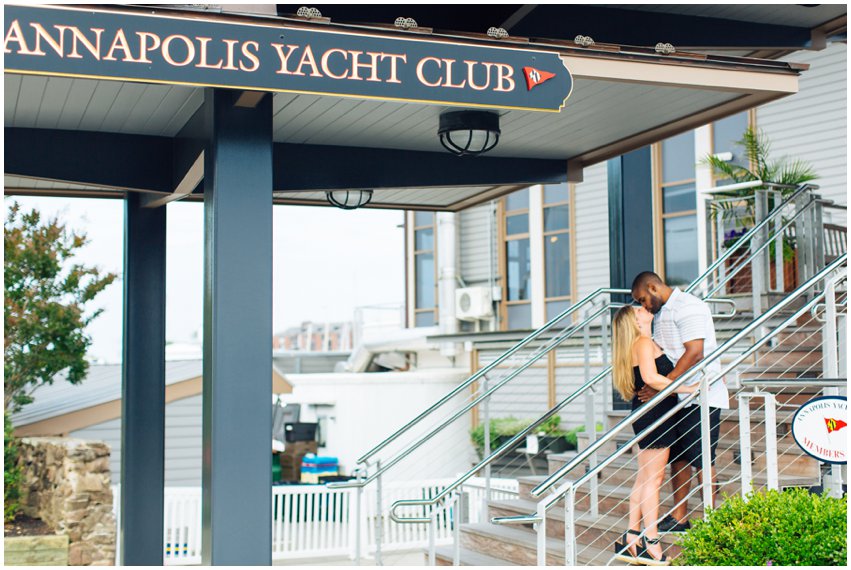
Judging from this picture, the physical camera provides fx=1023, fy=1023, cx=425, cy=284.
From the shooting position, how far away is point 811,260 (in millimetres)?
9672

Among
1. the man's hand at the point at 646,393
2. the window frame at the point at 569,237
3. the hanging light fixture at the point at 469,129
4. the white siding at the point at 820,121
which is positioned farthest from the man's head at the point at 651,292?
the window frame at the point at 569,237

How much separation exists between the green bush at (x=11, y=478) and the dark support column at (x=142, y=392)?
5333 mm

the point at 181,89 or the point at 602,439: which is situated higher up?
the point at 181,89

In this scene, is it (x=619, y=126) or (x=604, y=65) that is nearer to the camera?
(x=604, y=65)

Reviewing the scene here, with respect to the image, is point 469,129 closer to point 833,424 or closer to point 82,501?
point 833,424

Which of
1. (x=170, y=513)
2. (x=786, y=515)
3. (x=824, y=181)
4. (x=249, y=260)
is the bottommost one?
(x=170, y=513)

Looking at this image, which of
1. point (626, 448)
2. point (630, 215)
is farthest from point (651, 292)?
point (630, 215)

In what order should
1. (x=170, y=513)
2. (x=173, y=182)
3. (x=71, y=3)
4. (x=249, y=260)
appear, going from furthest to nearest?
(x=170, y=513) < (x=173, y=182) < (x=249, y=260) < (x=71, y=3)

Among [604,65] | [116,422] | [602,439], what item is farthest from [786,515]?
[116,422]

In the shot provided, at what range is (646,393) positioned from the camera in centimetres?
662

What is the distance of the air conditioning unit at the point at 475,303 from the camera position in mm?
20391

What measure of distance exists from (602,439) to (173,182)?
3.81 meters

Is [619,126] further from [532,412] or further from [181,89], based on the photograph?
[532,412]

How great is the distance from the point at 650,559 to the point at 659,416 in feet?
2.93
